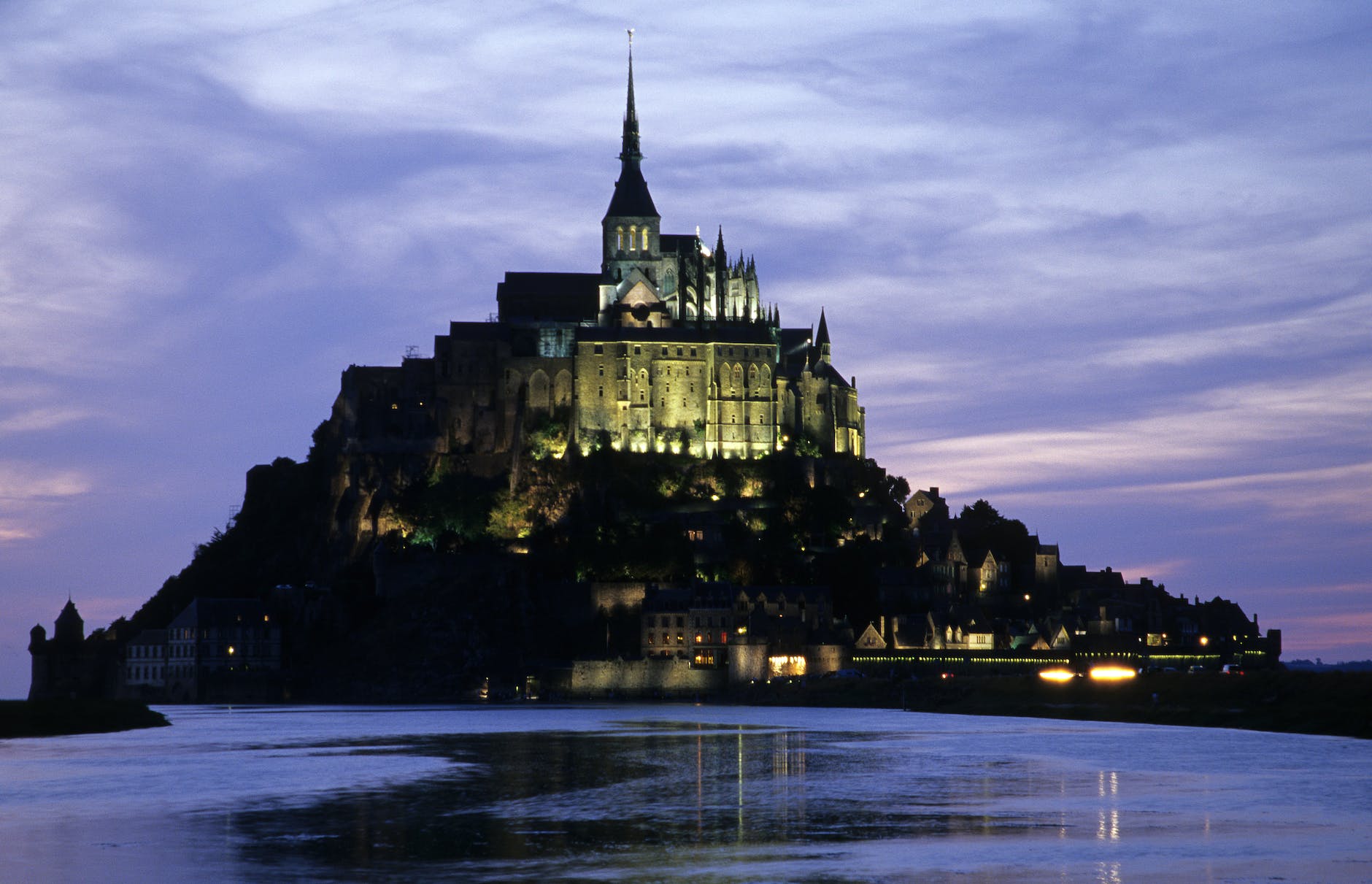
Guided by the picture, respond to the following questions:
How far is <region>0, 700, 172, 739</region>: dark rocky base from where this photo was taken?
82.2 metres

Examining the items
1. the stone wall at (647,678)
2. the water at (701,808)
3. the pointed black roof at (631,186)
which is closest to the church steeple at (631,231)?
the pointed black roof at (631,186)

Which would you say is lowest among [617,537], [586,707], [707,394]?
[586,707]

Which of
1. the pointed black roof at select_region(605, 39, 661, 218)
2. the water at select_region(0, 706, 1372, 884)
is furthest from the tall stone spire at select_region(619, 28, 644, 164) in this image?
the water at select_region(0, 706, 1372, 884)

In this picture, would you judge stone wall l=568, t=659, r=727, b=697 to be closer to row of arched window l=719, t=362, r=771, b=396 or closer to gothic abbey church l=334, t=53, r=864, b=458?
gothic abbey church l=334, t=53, r=864, b=458

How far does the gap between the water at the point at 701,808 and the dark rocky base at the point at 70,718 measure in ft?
30.6

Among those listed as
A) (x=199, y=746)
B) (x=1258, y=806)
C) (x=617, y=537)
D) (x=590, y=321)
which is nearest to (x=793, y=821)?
(x=1258, y=806)

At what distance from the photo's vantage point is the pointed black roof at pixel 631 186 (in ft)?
500

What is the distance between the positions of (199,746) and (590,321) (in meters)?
82.4

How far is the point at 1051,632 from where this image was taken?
115312mm

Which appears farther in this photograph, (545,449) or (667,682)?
(545,449)

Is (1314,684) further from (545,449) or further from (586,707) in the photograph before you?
(545,449)

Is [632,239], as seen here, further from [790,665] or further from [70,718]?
[70,718]

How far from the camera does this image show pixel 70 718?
285 ft

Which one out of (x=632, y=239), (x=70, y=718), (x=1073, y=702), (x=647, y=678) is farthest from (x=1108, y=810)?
(x=632, y=239)
